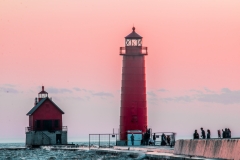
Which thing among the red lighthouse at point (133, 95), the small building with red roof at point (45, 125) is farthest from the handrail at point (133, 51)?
the small building with red roof at point (45, 125)

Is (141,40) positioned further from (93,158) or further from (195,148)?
(195,148)

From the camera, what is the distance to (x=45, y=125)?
9356 centimetres

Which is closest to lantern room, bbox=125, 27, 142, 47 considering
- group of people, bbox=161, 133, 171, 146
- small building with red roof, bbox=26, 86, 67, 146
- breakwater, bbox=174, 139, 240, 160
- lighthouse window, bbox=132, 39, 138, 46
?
lighthouse window, bbox=132, 39, 138, 46

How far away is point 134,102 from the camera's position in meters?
68.9

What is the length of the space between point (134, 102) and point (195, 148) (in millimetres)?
34516

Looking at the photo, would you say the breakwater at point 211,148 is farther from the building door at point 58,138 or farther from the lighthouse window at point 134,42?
the building door at point 58,138

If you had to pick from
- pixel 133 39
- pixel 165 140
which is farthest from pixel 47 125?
pixel 165 140

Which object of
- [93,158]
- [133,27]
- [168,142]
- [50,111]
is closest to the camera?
[93,158]

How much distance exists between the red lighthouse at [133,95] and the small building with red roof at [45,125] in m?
25.2

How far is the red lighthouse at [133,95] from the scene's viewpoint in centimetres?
6894

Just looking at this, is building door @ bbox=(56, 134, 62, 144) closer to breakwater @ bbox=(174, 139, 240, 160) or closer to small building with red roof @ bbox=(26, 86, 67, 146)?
small building with red roof @ bbox=(26, 86, 67, 146)

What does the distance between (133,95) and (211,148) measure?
36780 mm

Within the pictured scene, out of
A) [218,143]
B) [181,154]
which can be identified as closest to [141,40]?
[181,154]

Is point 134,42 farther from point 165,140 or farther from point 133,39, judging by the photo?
point 165,140
